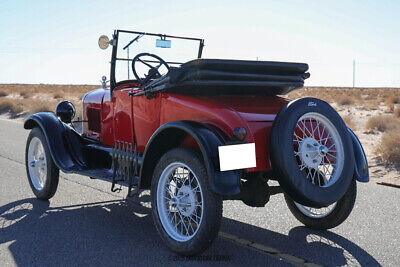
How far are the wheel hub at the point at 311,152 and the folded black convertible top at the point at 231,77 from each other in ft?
2.12

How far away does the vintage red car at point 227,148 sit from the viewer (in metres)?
3.28

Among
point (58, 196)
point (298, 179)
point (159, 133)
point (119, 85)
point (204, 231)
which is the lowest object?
point (58, 196)

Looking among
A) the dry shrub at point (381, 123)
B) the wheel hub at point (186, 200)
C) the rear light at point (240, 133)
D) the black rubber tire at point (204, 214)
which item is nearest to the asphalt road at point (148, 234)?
the black rubber tire at point (204, 214)

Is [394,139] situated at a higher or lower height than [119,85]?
lower

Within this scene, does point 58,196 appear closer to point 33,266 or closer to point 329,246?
point 33,266

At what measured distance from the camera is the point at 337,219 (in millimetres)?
4043

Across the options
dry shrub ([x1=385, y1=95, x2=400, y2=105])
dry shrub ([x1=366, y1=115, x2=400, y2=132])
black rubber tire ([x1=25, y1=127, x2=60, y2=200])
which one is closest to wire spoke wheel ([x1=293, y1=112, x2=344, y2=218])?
black rubber tire ([x1=25, y1=127, x2=60, y2=200])

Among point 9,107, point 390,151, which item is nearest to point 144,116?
point 390,151

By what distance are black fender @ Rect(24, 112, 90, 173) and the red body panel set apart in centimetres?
39

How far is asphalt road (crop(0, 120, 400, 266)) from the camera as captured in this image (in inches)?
136

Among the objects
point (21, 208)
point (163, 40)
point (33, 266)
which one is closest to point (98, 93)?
point (163, 40)

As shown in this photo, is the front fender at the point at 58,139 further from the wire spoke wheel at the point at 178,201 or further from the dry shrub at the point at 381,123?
the dry shrub at the point at 381,123

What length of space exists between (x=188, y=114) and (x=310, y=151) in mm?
1100

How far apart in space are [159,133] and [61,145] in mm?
2076
